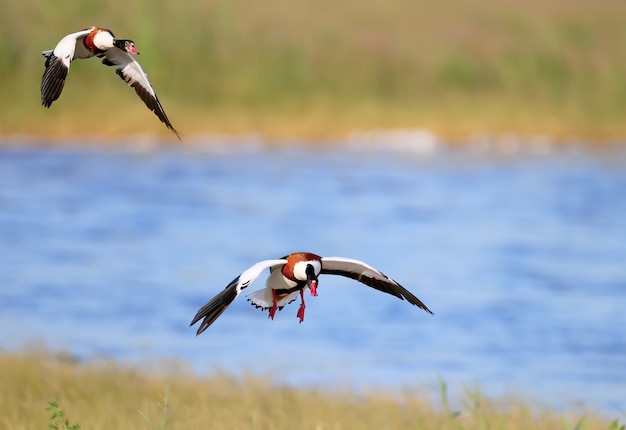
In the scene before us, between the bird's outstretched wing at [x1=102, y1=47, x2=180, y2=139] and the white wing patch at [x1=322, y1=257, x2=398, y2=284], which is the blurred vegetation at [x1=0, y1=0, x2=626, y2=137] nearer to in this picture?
the bird's outstretched wing at [x1=102, y1=47, x2=180, y2=139]

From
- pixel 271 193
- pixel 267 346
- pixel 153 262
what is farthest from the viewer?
pixel 271 193

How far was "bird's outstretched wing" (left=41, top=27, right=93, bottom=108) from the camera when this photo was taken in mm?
7449

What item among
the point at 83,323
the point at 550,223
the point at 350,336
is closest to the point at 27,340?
the point at 83,323

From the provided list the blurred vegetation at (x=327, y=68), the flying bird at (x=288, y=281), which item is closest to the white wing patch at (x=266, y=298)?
the flying bird at (x=288, y=281)

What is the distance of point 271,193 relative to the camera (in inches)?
1246

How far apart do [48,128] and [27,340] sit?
18.5 meters

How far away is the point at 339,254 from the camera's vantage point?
23.1m

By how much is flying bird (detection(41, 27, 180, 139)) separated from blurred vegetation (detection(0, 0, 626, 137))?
80.2 feet

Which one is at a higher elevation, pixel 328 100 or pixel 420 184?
pixel 328 100

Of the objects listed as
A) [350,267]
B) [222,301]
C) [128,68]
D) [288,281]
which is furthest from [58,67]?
[350,267]

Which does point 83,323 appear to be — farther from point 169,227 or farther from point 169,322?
point 169,227

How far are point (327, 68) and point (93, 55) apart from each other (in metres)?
29.3

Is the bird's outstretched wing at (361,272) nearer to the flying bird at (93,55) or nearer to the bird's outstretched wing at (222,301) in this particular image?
the bird's outstretched wing at (222,301)

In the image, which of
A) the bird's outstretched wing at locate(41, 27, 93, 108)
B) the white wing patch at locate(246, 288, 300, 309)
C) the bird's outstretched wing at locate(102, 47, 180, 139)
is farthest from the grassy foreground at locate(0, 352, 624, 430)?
the bird's outstretched wing at locate(41, 27, 93, 108)
